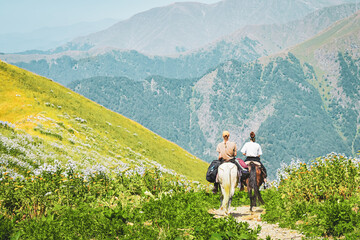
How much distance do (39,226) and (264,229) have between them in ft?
20.9

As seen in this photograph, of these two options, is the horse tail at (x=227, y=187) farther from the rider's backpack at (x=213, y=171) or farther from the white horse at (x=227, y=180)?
the rider's backpack at (x=213, y=171)

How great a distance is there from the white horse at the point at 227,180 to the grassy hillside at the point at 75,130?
11.4 m

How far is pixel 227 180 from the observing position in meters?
12.9

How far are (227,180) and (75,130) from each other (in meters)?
22.0

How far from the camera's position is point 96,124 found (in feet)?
125

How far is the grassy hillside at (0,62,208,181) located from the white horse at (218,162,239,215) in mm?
11415

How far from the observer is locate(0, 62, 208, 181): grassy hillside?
85.4 feet

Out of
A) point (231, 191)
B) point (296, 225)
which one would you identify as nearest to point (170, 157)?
point (231, 191)

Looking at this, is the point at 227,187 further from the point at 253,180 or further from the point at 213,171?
the point at 253,180

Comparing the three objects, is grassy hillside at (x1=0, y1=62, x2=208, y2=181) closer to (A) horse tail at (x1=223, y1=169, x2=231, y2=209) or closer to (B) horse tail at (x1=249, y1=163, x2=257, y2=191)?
(B) horse tail at (x1=249, y1=163, x2=257, y2=191)

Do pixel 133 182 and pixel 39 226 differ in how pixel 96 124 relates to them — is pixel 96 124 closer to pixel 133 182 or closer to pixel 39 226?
pixel 133 182

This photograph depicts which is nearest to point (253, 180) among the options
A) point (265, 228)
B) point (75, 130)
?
point (265, 228)

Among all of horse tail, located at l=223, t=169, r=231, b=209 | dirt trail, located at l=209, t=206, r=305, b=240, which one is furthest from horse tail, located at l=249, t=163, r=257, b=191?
horse tail, located at l=223, t=169, r=231, b=209

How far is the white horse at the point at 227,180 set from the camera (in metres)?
13.0
